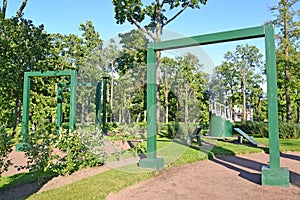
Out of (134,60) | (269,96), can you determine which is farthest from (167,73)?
(269,96)

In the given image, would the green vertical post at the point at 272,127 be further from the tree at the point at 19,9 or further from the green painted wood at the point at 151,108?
the tree at the point at 19,9

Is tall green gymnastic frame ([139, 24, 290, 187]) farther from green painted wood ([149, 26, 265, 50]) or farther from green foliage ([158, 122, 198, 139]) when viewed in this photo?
green foliage ([158, 122, 198, 139])

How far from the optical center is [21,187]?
4.29 metres

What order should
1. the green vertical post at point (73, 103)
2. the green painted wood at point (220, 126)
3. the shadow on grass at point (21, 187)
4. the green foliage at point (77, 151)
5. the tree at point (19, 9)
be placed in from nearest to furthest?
the shadow on grass at point (21, 187) → the green foliage at point (77, 151) → the green vertical post at point (73, 103) → the tree at point (19, 9) → the green painted wood at point (220, 126)

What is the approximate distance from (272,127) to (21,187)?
4.43m

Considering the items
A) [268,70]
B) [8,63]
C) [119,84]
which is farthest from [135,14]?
[268,70]

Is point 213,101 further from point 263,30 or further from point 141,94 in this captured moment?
point 263,30

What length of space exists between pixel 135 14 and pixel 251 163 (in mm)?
13706

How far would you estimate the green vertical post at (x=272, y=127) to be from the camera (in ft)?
13.3

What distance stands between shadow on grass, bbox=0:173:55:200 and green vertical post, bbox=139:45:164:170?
1.96m

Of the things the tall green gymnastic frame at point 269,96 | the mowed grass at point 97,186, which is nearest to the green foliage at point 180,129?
the tall green gymnastic frame at point 269,96

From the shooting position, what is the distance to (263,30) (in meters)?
4.29

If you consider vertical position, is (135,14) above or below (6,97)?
above

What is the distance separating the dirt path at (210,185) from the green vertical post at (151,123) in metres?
0.28
